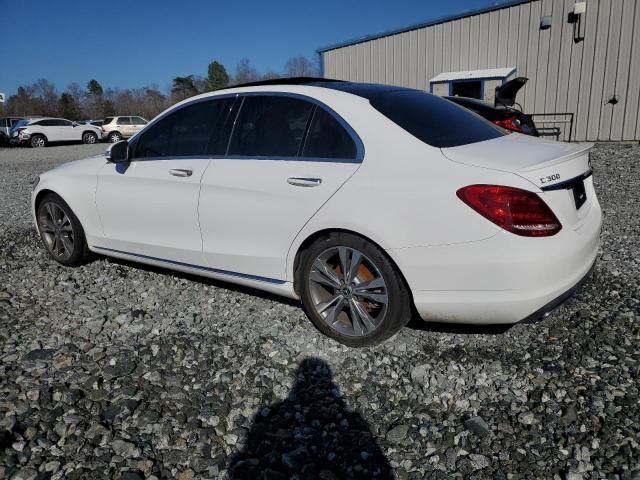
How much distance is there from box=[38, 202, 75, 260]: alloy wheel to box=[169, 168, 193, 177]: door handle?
4.90 ft

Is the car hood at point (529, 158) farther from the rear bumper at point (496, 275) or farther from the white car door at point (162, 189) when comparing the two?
the white car door at point (162, 189)

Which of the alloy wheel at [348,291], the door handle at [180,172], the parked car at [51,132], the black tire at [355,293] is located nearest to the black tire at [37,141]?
the parked car at [51,132]

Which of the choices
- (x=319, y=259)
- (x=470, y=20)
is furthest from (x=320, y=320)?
(x=470, y=20)

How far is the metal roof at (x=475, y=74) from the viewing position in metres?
15.7

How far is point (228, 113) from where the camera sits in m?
3.65

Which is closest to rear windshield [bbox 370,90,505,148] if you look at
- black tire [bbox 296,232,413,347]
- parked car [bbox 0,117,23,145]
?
black tire [bbox 296,232,413,347]

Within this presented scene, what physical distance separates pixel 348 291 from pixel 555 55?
15.1 metres

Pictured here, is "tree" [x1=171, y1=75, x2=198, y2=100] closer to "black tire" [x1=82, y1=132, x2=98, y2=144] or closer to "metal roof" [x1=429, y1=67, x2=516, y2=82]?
"black tire" [x1=82, y1=132, x2=98, y2=144]

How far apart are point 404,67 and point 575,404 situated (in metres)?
17.2

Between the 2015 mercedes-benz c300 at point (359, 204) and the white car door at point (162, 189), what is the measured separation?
1 cm

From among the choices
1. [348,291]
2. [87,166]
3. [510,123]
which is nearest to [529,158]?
[348,291]

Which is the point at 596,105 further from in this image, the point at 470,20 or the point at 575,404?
the point at 575,404

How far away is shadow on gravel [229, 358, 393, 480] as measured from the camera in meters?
2.16

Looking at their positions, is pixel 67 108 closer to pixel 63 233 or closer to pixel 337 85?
pixel 63 233
